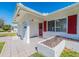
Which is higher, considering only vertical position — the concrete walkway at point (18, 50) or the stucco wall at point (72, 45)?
the stucco wall at point (72, 45)

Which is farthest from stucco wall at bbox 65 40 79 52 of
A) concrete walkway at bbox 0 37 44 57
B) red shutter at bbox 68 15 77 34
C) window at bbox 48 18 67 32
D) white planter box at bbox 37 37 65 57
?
window at bbox 48 18 67 32

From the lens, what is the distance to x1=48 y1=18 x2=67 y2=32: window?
10752 millimetres

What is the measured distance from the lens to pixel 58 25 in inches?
465

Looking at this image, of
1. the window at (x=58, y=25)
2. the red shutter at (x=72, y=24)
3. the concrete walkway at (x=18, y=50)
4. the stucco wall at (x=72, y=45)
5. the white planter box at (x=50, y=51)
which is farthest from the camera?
the window at (x=58, y=25)

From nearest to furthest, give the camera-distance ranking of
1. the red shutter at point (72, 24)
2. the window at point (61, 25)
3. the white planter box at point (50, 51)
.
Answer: the white planter box at point (50, 51), the red shutter at point (72, 24), the window at point (61, 25)

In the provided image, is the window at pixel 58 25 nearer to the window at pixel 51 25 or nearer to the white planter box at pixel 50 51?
the window at pixel 51 25

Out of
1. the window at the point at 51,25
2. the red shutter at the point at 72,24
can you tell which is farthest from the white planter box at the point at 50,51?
the window at the point at 51,25

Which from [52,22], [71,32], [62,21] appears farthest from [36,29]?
[71,32]

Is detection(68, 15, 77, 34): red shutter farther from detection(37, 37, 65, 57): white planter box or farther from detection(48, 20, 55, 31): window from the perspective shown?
detection(48, 20, 55, 31): window

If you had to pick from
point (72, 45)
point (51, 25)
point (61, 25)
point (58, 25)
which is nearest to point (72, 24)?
point (61, 25)

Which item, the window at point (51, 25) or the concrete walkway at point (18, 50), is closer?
the concrete walkway at point (18, 50)

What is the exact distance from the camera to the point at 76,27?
29.2ft

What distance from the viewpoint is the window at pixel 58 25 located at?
423 inches

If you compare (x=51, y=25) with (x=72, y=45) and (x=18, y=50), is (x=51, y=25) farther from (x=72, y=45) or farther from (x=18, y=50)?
(x=72, y=45)
